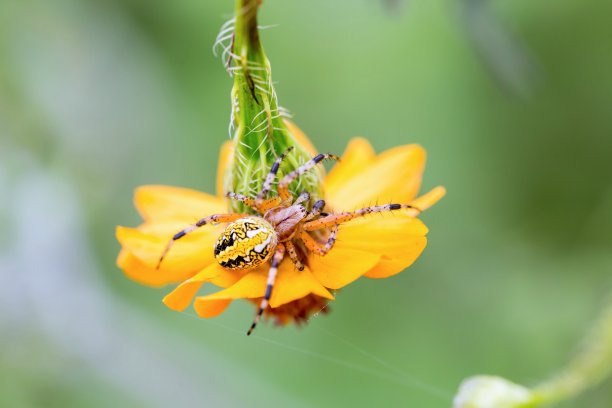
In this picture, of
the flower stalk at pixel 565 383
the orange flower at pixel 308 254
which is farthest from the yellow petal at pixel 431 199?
the flower stalk at pixel 565 383

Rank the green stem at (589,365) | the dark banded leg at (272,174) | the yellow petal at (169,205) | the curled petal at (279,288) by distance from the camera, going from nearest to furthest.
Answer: the green stem at (589,365)
the curled petal at (279,288)
the dark banded leg at (272,174)
the yellow petal at (169,205)

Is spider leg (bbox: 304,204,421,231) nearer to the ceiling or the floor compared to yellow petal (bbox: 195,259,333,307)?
nearer to the ceiling

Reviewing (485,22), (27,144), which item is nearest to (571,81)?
(485,22)

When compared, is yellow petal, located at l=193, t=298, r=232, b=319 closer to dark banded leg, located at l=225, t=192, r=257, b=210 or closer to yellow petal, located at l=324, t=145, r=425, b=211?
dark banded leg, located at l=225, t=192, r=257, b=210

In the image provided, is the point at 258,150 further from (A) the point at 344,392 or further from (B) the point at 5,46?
(B) the point at 5,46

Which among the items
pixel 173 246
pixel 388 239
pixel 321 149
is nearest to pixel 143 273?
pixel 173 246

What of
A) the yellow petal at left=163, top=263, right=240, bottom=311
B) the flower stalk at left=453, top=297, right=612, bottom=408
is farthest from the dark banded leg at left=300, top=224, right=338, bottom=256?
the flower stalk at left=453, top=297, right=612, bottom=408

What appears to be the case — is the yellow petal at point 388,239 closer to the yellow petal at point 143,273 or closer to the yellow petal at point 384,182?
the yellow petal at point 384,182
